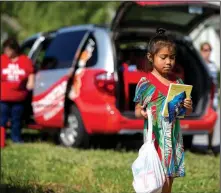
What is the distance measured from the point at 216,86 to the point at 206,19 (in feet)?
3.19

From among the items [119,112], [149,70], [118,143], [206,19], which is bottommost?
[118,143]

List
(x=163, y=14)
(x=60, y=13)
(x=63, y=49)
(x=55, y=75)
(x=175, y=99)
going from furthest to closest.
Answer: (x=60, y=13) < (x=63, y=49) < (x=55, y=75) < (x=163, y=14) < (x=175, y=99)

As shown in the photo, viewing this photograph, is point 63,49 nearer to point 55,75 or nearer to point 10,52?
point 55,75

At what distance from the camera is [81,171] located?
22.3 feet

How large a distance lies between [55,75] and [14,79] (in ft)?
2.48

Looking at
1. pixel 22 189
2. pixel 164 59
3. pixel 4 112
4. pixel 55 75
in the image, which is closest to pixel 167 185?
pixel 164 59

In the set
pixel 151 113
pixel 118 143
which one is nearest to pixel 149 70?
pixel 151 113

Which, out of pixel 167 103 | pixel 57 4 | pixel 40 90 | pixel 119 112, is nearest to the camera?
pixel 167 103

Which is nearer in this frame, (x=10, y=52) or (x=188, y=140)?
(x=10, y=52)

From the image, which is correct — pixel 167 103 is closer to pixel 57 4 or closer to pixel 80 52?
pixel 80 52

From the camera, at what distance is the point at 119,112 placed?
8.35 metres

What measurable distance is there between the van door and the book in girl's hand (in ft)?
14.3

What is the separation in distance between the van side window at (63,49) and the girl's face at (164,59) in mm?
4426

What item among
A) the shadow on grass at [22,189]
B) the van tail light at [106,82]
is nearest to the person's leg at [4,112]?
the van tail light at [106,82]
